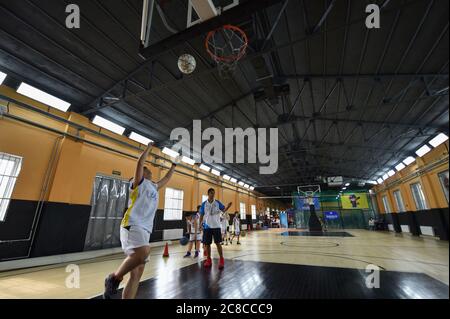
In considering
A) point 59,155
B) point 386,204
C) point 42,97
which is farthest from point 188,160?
point 386,204

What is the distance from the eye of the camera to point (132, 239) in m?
1.87

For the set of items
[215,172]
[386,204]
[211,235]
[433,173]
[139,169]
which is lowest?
[211,235]

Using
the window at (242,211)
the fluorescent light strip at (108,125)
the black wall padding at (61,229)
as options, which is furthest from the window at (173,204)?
the window at (242,211)

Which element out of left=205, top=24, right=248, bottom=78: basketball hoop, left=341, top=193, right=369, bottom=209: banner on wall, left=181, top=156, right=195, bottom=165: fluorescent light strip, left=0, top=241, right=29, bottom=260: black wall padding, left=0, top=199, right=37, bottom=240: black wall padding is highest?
left=205, top=24, right=248, bottom=78: basketball hoop

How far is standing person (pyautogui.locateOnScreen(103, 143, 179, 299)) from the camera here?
1804 millimetres

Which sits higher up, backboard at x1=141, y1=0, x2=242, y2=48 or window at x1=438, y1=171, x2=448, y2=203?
backboard at x1=141, y1=0, x2=242, y2=48

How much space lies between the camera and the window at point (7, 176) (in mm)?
4546

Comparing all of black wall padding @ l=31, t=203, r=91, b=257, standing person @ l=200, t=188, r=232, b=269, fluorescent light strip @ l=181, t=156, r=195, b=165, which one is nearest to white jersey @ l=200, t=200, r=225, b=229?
standing person @ l=200, t=188, r=232, b=269

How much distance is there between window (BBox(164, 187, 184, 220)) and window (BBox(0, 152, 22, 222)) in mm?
5203

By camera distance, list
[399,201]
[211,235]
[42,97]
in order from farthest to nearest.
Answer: [399,201]
[42,97]
[211,235]

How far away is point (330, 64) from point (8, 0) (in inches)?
262

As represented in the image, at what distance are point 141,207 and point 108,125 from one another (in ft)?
19.9

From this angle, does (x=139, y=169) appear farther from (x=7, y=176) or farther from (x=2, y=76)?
(x=2, y=76)

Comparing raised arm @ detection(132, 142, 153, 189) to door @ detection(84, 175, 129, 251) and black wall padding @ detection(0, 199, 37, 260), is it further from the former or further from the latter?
door @ detection(84, 175, 129, 251)
